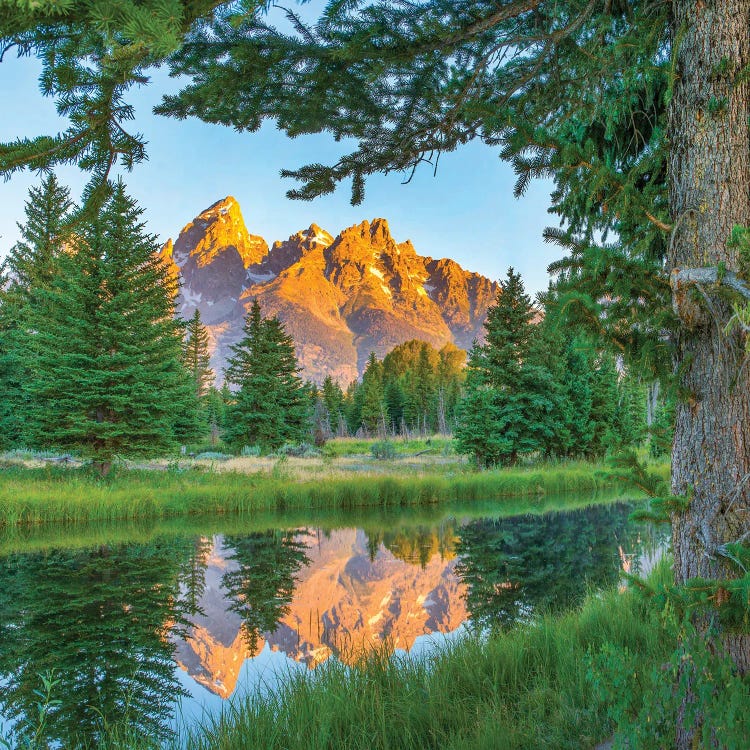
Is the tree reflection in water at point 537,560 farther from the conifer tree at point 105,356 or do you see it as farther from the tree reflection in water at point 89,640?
the conifer tree at point 105,356

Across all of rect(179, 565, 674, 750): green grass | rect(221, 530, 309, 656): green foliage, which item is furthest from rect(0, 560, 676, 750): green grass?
rect(221, 530, 309, 656): green foliage

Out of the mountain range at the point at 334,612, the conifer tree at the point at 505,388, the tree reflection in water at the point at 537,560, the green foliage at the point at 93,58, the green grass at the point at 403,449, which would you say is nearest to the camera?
the green foliage at the point at 93,58

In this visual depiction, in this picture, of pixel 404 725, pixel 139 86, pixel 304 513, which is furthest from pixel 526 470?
pixel 139 86

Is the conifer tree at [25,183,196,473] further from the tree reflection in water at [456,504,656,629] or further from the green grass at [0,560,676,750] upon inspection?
the green grass at [0,560,676,750]

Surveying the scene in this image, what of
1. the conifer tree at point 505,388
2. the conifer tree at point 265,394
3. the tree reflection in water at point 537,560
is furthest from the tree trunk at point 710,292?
the conifer tree at point 265,394

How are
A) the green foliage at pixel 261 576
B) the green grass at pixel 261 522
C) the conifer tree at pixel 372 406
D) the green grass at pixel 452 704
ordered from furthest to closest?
the conifer tree at pixel 372 406 < the green grass at pixel 261 522 < the green foliage at pixel 261 576 < the green grass at pixel 452 704

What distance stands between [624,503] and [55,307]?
2023 centimetres

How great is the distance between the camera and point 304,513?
1488 centimetres

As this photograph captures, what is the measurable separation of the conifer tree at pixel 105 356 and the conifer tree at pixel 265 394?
1136 centimetres

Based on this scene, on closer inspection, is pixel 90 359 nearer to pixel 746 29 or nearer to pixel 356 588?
pixel 356 588

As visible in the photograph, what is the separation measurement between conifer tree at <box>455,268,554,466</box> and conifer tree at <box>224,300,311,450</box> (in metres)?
10.2

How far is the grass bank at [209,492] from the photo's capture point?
12734 mm

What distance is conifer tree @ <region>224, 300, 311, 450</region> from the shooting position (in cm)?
2798

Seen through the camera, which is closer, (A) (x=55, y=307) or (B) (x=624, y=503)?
(A) (x=55, y=307)
